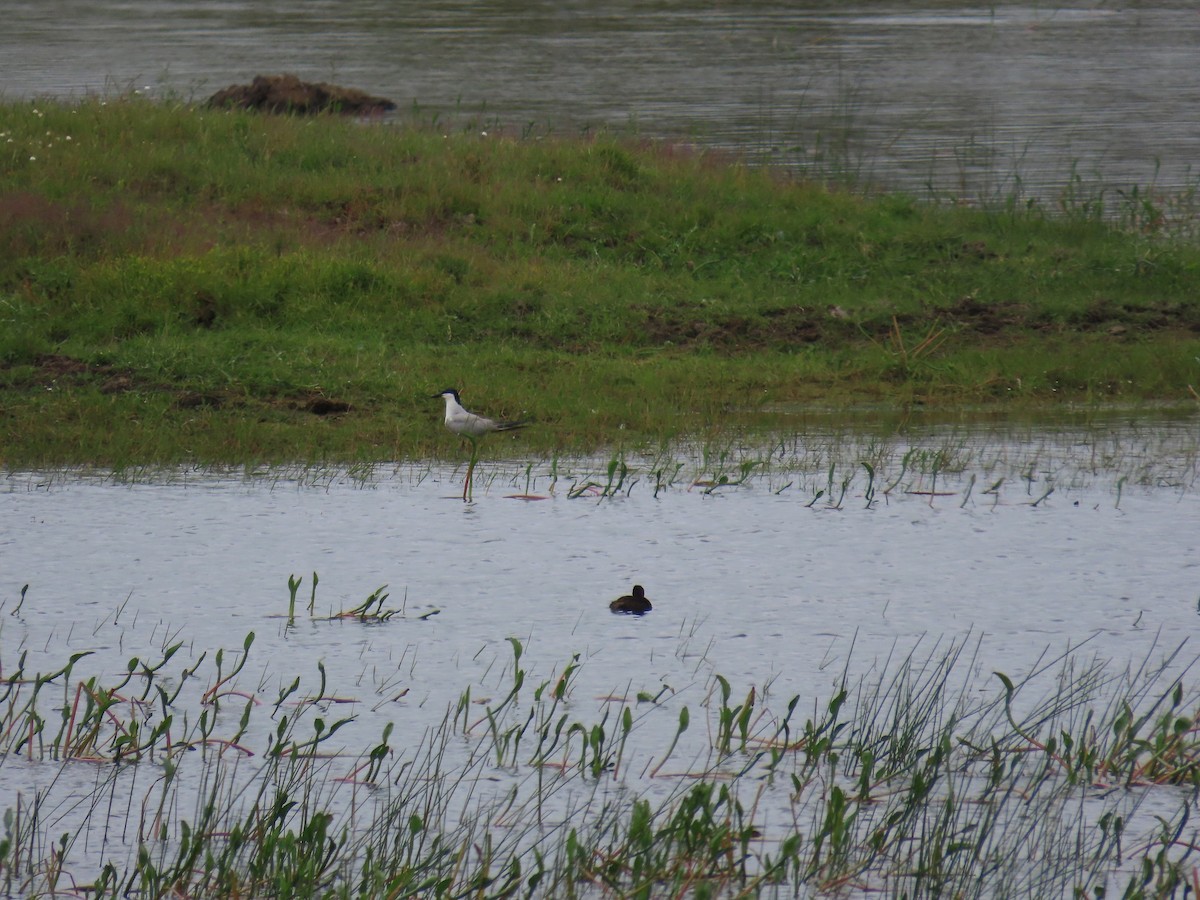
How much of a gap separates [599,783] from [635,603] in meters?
1.48

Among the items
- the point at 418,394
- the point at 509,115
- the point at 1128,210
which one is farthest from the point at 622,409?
the point at 509,115

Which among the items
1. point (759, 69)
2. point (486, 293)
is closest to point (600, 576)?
point (486, 293)

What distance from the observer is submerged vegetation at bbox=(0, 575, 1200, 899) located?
13.2ft

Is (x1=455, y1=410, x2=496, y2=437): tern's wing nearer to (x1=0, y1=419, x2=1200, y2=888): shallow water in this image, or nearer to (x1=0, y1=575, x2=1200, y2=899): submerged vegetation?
(x1=0, y1=419, x2=1200, y2=888): shallow water

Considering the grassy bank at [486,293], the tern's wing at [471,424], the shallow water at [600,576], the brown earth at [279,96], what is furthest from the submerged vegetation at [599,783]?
the brown earth at [279,96]

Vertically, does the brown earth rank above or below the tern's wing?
above

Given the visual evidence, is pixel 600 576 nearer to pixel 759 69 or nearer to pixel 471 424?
pixel 471 424

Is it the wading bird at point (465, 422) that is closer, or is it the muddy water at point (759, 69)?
the wading bird at point (465, 422)

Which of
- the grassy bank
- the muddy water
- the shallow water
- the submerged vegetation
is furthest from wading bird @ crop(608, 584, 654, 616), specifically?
the muddy water

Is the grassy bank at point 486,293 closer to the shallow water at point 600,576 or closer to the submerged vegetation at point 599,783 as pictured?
the shallow water at point 600,576

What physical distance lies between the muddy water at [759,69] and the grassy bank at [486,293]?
2299 mm

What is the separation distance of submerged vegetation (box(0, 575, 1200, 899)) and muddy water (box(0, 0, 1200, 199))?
405 inches

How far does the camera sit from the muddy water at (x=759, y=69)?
17844mm

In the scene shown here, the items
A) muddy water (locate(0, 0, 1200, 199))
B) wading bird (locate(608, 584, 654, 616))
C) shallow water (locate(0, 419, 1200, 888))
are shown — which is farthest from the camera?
muddy water (locate(0, 0, 1200, 199))
